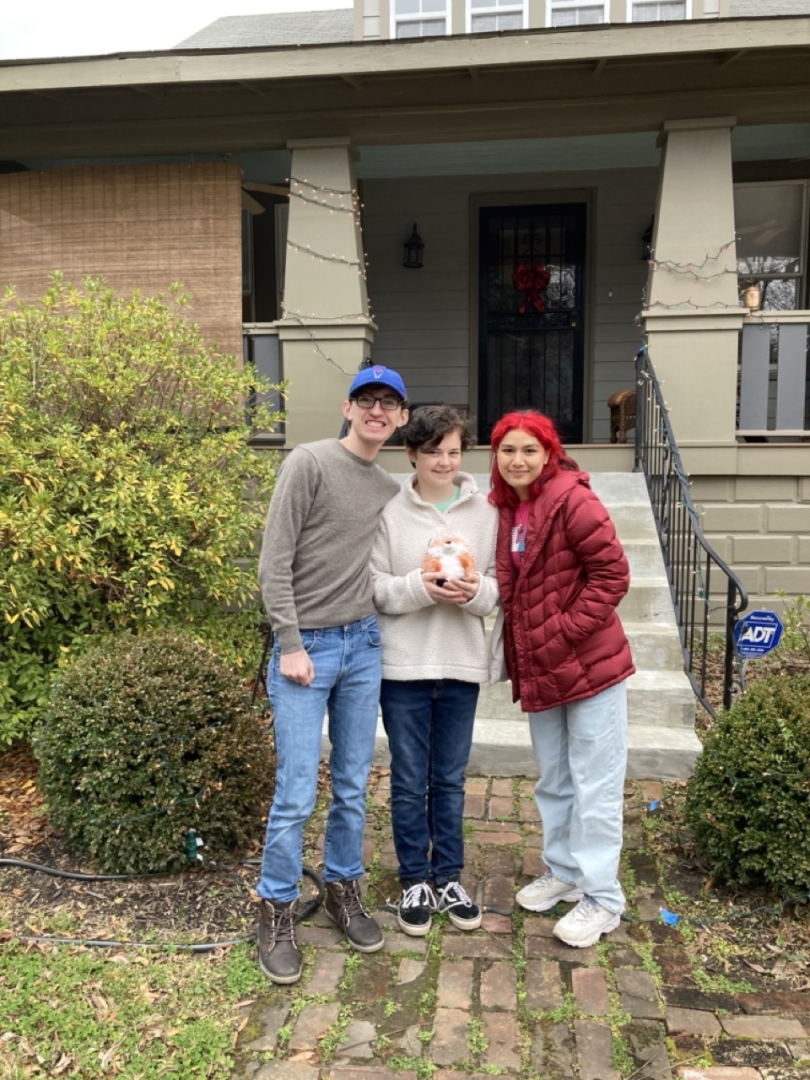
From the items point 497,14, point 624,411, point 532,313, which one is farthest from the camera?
point 532,313

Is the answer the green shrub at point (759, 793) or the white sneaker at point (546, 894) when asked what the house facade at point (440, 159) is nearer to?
the green shrub at point (759, 793)

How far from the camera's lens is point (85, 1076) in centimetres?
230

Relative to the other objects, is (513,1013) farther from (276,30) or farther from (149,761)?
(276,30)

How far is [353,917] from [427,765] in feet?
1.87

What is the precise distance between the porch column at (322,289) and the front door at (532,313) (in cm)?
233

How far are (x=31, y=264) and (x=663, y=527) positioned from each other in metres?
5.35

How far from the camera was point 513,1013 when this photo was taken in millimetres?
2551

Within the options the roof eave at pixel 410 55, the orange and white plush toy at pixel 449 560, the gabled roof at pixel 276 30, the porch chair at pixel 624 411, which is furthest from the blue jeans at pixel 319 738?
the gabled roof at pixel 276 30

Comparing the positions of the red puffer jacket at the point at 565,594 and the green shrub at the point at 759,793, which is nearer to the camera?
the red puffer jacket at the point at 565,594

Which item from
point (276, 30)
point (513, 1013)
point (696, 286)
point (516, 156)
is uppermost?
point (276, 30)

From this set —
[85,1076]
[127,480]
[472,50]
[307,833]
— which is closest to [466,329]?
[472,50]

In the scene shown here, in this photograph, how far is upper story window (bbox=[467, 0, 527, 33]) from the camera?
7125 mm

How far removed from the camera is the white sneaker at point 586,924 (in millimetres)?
2863

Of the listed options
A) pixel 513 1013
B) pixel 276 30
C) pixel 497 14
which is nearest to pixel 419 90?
pixel 497 14
